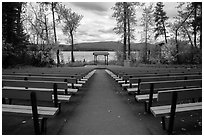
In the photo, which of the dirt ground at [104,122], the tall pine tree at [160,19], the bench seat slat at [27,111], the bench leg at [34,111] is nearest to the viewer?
the bench leg at [34,111]

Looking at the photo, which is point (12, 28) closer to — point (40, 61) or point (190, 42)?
point (40, 61)

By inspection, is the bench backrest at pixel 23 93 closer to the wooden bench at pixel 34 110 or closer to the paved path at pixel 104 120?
the wooden bench at pixel 34 110

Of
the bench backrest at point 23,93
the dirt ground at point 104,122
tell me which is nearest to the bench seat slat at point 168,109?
the dirt ground at point 104,122

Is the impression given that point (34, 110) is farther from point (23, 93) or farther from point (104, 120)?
point (104, 120)

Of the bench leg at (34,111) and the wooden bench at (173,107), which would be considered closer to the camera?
the bench leg at (34,111)

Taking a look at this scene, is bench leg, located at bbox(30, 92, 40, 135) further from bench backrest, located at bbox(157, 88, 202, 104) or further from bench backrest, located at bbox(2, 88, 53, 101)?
bench backrest, located at bbox(157, 88, 202, 104)

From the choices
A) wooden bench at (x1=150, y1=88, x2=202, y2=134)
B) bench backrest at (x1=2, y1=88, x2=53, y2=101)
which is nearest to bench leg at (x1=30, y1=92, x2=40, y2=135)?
bench backrest at (x1=2, y1=88, x2=53, y2=101)

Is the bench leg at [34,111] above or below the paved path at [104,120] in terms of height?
above

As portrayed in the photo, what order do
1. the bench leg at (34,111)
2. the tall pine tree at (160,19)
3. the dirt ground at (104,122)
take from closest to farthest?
the bench leg at (34,111), the dirt ground at (104,122), the tall pine tree at (160,19)

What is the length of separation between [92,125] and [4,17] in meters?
19.6

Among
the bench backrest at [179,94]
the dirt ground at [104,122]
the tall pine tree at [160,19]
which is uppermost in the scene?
the tall pine tree at [160,19]

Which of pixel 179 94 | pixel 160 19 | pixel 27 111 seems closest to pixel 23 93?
pixel 27 111

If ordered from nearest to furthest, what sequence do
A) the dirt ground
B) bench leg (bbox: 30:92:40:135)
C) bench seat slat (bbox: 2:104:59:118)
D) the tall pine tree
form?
1. bench leg (bbox: 30:92:40:135)
2. bench seat slat (bbox: 2:104:59:118)
3. the dirt ground
4. the tall pine tree

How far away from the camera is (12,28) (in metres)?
20.1
